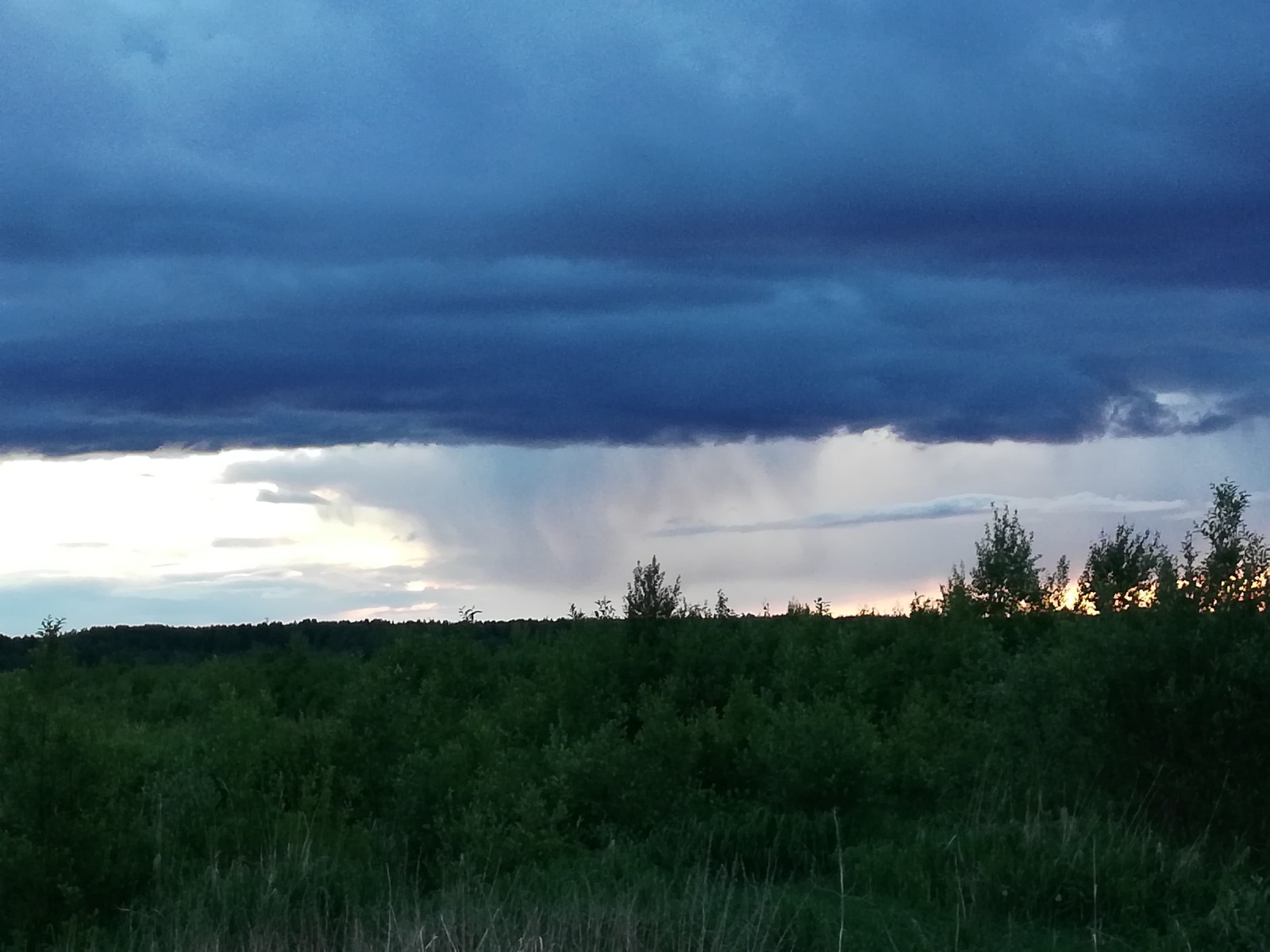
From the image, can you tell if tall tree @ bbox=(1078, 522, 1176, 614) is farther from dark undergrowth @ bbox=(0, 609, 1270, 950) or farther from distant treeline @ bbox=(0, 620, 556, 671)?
distant treeline @ bbox=(0, 620, 556, 671)

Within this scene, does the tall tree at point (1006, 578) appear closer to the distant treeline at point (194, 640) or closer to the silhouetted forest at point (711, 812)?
the silhouetted forest at point (711, 812)

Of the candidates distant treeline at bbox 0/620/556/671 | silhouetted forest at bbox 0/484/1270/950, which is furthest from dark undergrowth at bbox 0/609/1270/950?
distant treeline at bbox 0/620/556/671

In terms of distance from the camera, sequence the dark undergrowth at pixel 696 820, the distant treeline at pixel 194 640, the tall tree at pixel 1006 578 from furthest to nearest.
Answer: the distant treeline at pixel 194 640, the tall tree at pixel 1006 578, the dark undergrowth at pixel 696 820

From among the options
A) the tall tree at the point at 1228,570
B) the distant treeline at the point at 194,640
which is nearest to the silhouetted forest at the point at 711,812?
the tall tree at the point at 1228,570

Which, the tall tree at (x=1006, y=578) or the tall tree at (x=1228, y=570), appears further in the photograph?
the tall tree at (x=1006, y=578)

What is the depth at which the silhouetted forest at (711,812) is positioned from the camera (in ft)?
44.0

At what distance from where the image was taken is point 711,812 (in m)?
19.3

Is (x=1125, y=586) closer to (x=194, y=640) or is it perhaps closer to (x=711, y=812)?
(x=711, y=812)

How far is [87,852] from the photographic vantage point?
1530 cm

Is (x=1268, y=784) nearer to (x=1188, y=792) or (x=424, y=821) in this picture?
(x=1188, y=792)

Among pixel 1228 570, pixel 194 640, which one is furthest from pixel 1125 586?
pixel 194 640

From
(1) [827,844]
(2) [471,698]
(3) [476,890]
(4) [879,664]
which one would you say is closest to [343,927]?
(3) [476,890]

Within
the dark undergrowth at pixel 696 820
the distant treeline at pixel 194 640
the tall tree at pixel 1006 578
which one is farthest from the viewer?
the distant treeline at pixel 194 640

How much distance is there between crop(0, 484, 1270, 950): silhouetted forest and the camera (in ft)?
44.0
